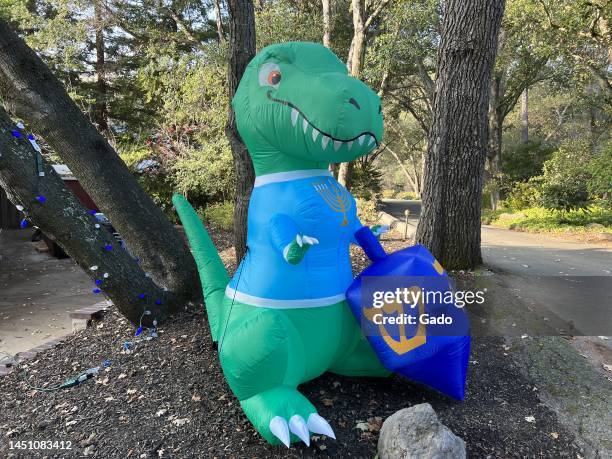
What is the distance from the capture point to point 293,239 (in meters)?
2.25

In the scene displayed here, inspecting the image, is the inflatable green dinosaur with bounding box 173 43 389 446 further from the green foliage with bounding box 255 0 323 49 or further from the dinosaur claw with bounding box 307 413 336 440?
the green foliage with bounding box 255 0 323 49

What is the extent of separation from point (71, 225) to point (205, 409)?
1734mm

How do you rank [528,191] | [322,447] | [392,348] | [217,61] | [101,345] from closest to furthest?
[322,447]
[392,348]
[101,345]
[217,61]
[528,191]

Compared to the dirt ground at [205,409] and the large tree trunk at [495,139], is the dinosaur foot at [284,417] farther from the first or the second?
the large tree trunk at [495,139]

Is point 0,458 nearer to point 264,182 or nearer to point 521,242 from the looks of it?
point 264,182

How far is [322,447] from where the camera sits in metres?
2.30

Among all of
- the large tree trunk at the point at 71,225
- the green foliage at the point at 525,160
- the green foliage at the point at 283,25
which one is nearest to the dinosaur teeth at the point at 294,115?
the large tree trunk at the point at 71,225

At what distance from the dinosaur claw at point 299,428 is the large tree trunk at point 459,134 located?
3.58 m

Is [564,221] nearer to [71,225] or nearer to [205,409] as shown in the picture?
[205,409]

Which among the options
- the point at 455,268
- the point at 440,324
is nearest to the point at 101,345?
the point at 440,324

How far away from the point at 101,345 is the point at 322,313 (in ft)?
7.54

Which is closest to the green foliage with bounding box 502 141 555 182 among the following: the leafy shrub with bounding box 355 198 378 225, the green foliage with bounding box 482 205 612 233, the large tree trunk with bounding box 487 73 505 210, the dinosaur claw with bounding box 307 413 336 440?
the large tree trunk with bounding box 487 73 505 210

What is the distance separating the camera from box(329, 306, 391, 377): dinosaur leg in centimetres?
267

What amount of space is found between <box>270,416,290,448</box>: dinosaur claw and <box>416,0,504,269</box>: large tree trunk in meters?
3.62
